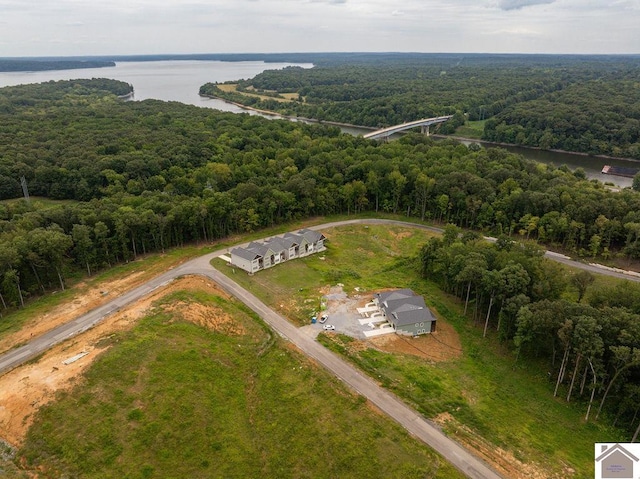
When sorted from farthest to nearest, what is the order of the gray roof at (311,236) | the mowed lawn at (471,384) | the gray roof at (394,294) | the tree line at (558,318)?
the gray roof at (311,236)
the gray roof at (394,294)
the tree line at (558,318)
the mowed lawn at (471,384)

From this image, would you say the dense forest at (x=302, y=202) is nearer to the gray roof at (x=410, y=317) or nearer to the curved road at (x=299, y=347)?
the gray roof at (x=410, y=317)

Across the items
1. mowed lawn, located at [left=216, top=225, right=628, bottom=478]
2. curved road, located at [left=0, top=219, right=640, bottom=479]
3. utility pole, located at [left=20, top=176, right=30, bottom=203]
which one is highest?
utility pole, located at [left=20, top=176, right=30, bottom=203]

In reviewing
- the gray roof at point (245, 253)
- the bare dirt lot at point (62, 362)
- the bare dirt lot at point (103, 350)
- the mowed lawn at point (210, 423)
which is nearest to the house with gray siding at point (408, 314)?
the bare dirt lot at point (103, 350)

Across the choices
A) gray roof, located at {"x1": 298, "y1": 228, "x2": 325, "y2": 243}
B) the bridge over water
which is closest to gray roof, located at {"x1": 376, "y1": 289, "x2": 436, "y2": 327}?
gray roof, located at {"x1": 298, "y1": 228, "x2": 325, "y2": 243}

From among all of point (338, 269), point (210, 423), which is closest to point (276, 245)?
point (338, 269)

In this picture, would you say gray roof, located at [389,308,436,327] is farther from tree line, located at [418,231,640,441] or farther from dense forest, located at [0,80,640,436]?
dense forest, located at [0,80,640,436]

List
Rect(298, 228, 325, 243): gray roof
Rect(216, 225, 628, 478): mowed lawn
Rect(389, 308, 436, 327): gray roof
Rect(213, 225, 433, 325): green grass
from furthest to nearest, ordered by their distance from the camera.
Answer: Rect(298, 228, 325, 243): gray roof → Rect(213, 225, 433, 325): green grass → Rect(389, 308, 436, 327): gray roof → Rect(216, 225, 628, 478): mowed lawn

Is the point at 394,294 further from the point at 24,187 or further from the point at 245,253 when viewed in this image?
the point at 24,187
